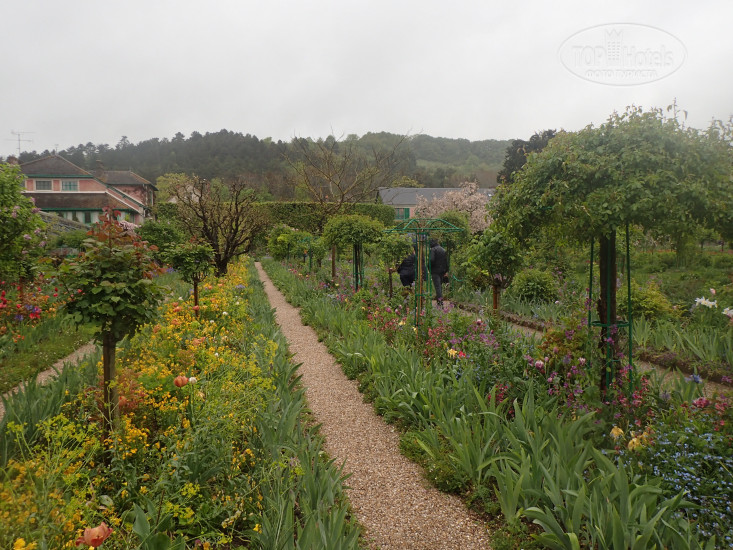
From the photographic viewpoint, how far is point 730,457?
2428mm

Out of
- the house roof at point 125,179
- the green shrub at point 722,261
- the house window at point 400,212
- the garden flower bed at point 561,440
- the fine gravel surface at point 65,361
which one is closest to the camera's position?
the garden flower bed at point 561,440

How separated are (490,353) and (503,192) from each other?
159cm

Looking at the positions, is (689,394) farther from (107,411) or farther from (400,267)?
(400,267)

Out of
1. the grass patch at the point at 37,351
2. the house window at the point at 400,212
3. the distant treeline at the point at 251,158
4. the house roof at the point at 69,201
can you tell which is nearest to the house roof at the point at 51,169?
the house roof at the point at 69,201

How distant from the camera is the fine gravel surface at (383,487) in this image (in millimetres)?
2602

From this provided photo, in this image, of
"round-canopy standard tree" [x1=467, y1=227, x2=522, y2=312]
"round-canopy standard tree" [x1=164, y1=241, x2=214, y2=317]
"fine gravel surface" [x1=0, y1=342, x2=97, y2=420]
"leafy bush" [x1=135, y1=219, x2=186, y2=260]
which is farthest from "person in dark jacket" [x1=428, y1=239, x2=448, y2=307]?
"leafy bush" [x1=135, y1=219, x2=186, y2=260]

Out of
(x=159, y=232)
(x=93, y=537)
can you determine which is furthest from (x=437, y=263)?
(x=159, y=232)

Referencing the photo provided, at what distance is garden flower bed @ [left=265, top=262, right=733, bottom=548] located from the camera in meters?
2.28

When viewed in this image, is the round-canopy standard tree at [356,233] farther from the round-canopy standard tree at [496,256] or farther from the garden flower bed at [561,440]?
the garden flower bed at [561,440]

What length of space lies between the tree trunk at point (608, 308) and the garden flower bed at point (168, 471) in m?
2.45

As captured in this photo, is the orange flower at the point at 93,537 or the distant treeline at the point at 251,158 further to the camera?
the distant treeline at the point at 251,158

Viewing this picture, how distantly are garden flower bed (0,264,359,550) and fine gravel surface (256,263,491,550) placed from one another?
0.88ft

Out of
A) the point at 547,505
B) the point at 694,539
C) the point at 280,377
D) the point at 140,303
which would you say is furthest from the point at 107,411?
the point at 694,539

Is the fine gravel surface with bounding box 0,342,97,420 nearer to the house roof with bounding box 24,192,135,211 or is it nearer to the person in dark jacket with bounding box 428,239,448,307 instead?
the person in dark jacket with bounding box 428,239,448,307
